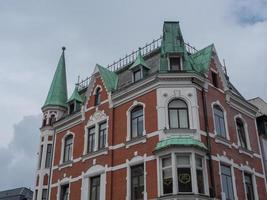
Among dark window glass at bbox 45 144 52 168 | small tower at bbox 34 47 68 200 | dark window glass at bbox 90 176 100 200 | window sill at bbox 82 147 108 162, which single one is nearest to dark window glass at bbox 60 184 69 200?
small tower at bbox 34 47 68 200

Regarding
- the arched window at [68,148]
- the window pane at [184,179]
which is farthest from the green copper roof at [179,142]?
the arched window at [68,148]

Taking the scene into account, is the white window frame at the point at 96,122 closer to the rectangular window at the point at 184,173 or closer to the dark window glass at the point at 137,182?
the dark window glass at the point at 137,182

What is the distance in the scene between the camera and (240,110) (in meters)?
32.0

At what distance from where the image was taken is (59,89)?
128 ft

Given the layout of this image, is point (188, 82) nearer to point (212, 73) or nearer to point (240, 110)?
point (212, 73)

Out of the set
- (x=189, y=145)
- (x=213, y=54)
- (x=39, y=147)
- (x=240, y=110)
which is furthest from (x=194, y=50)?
(x=39, y=147)

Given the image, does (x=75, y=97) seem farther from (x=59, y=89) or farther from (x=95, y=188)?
(x=95, y=188)

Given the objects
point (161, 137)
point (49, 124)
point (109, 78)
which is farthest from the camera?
point (49, 124)

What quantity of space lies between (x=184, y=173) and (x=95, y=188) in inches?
321

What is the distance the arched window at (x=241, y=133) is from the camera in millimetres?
31047

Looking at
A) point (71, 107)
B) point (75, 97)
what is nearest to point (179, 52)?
point (75, 97)

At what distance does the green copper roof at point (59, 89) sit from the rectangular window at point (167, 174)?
15596 mm

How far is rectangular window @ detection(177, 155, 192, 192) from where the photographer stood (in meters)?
24.0

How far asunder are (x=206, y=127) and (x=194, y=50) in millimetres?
9039
